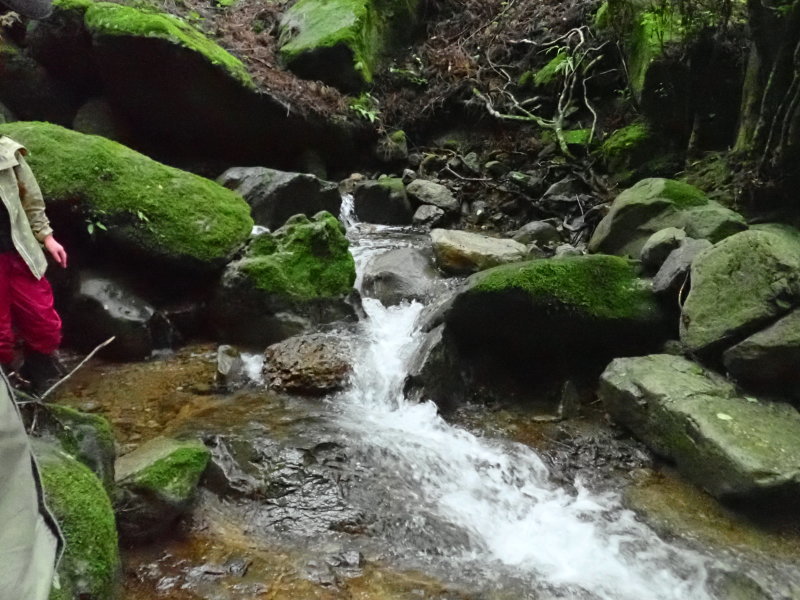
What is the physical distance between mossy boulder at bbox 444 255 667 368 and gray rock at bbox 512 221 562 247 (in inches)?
99.1

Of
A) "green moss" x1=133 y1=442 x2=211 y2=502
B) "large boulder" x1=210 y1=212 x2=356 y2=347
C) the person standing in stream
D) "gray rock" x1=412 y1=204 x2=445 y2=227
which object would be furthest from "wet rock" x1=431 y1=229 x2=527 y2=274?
the person standing in stream

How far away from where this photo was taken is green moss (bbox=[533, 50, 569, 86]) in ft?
31.9

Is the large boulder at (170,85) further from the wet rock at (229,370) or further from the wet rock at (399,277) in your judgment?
the wet rock at (229,370)

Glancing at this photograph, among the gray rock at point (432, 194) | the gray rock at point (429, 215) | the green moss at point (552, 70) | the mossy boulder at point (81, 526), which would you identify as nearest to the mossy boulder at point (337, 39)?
the gray rock at point (432, 194)

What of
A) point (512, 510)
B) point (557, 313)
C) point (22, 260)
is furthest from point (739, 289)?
point (22, 260)

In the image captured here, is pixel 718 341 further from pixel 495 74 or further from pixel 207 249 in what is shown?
pixel 495 74

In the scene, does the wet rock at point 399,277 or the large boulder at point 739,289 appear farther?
the wet rock at point 399,277

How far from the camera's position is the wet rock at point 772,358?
3740 millimetres

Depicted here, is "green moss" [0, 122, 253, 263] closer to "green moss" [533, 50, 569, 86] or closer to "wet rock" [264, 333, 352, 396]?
"wet rock" [264, 333, 352, 396]

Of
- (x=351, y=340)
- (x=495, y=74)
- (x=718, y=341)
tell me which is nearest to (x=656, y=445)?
(x=718, y=341)

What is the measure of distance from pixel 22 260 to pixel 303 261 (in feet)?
9.00

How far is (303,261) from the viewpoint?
5.78 meters

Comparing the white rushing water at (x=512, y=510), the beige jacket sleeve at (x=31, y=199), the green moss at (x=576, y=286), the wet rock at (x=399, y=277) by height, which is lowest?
the white rushing water at (x=512, y=510)

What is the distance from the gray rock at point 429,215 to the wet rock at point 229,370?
4.34 m
